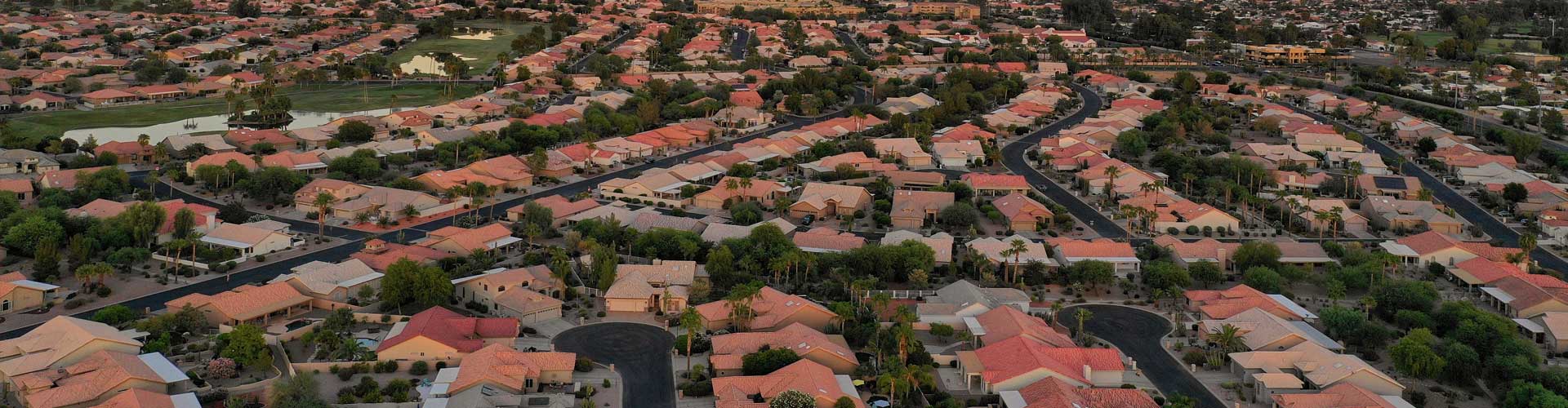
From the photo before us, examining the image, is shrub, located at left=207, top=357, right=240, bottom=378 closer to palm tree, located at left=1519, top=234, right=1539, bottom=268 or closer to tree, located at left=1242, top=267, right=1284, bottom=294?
tree, located at left=1242, top=267, right=1284, bottom=294

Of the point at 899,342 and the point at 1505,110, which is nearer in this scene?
the point at 899,342

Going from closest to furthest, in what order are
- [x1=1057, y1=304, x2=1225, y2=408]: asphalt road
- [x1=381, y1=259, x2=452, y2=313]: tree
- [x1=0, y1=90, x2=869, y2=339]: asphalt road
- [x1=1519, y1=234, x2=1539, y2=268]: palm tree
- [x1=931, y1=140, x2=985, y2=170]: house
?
[x1=1057, y1=304, x2=1225, y2=408]: asphalt road, [x1=381, y1=259, x2=452, y2=313]: tree, [x1=0, y1=90, x2=869, y2=339]: asphalt road, [x1=1519, y1=234, x2=1539, y2=268]: palm tree, [x1=931, y1=140, x2=985, y2=170]: house

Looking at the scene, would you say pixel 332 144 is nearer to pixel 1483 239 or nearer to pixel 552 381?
pixel 552 381

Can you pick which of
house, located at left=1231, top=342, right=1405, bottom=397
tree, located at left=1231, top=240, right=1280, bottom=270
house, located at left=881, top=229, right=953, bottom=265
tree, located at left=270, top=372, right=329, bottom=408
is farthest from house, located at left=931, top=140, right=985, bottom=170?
tree, located at left=270, top=372, right=329, bottom=408

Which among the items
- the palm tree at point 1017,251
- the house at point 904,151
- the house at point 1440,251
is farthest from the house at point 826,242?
the house at point 1440,251

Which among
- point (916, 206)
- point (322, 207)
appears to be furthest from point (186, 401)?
point (916, 206)

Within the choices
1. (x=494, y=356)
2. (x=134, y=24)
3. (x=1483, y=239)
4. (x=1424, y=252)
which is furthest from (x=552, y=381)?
(x=134, y=24)

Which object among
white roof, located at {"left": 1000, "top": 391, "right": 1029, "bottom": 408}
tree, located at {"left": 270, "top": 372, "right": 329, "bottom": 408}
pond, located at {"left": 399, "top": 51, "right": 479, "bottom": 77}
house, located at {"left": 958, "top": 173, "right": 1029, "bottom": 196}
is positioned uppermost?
pond, located at {"left": 399, "top": 51, "right": 479, "bottom": 77}

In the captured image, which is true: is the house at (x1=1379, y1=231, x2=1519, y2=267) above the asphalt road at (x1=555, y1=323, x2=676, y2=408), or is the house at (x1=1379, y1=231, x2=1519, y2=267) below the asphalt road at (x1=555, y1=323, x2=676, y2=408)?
above
